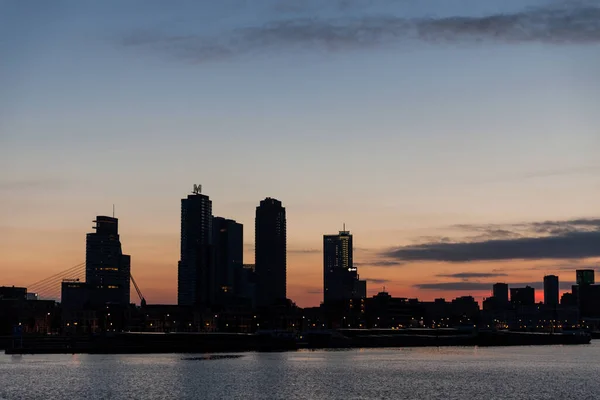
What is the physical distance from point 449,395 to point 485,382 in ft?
90.4

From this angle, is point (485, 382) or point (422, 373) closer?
point (485, 382)

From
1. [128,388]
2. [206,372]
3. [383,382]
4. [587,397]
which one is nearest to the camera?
[587,397]

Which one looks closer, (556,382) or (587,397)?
(587,397)

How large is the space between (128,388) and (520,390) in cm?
6379

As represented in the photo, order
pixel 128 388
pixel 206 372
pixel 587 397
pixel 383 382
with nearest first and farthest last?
pixel 587 397 < pixel 128 388 < pixel 383 382 < pixel 206 372

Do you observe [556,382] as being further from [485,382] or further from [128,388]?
[128,388]

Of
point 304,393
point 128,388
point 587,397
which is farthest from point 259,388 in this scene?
point 587,397

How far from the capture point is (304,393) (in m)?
143

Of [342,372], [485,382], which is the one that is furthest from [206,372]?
[485,382]

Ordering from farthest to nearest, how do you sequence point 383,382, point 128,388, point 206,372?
point 206,372 < point 383,382 < point 128,388

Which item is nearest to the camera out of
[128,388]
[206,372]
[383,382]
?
[128,388]

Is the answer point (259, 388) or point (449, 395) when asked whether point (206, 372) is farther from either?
point (449, 395)

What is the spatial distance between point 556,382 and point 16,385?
9586 cm

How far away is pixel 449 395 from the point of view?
141m
